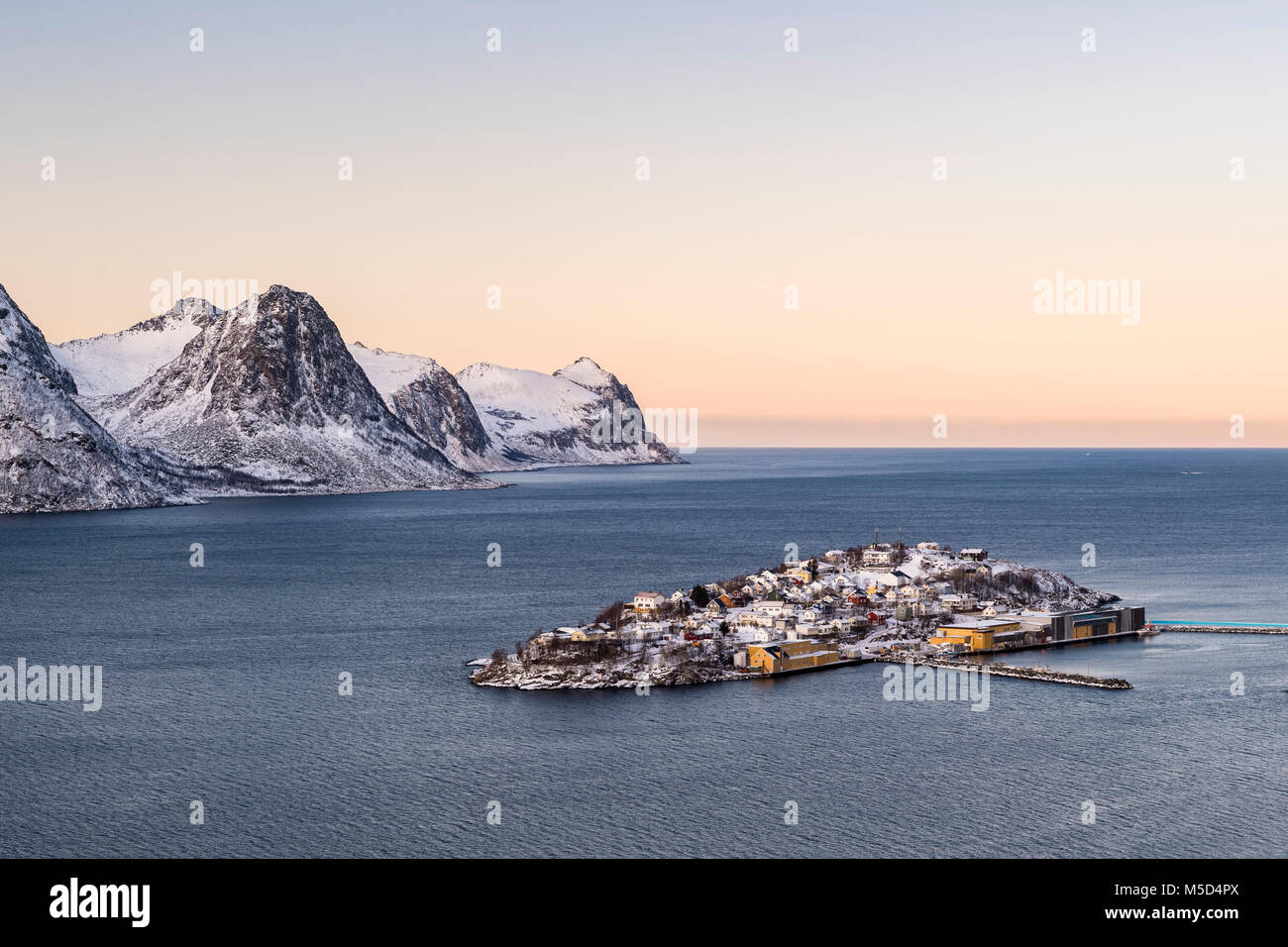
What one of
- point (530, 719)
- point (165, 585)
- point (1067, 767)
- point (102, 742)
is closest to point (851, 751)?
point (1067, 767)

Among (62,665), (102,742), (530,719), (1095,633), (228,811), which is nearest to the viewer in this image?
(228,811)

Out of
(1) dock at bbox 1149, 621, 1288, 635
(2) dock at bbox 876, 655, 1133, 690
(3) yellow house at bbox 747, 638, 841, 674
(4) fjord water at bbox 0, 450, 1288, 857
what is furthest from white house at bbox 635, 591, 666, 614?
(1) dock at bbox 1149, 621, 1288, 635

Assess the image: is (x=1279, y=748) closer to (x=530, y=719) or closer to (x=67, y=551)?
(x=530, y=719)

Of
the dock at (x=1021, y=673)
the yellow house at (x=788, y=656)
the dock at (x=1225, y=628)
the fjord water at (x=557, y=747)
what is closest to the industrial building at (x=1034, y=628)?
the dock at (x=1225, y=628)

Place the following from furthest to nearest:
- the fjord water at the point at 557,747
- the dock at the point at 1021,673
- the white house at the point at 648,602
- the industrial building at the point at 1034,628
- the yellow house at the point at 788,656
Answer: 1. the white house at the point at 648,602
2. the industrial building at the point at 1034,628
3. the yellow house at the point at 788,656
4. the dock at the point at 1021,673
5. the fjord water at the point at 557,747

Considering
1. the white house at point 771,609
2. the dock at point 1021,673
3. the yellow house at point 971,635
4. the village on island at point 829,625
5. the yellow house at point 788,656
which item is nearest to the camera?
the dock at point 1021,673

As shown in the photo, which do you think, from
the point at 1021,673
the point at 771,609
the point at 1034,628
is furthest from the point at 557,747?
the point at 1034,628

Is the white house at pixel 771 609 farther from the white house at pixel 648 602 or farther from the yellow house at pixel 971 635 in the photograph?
the yellow house at pixel 971 635
